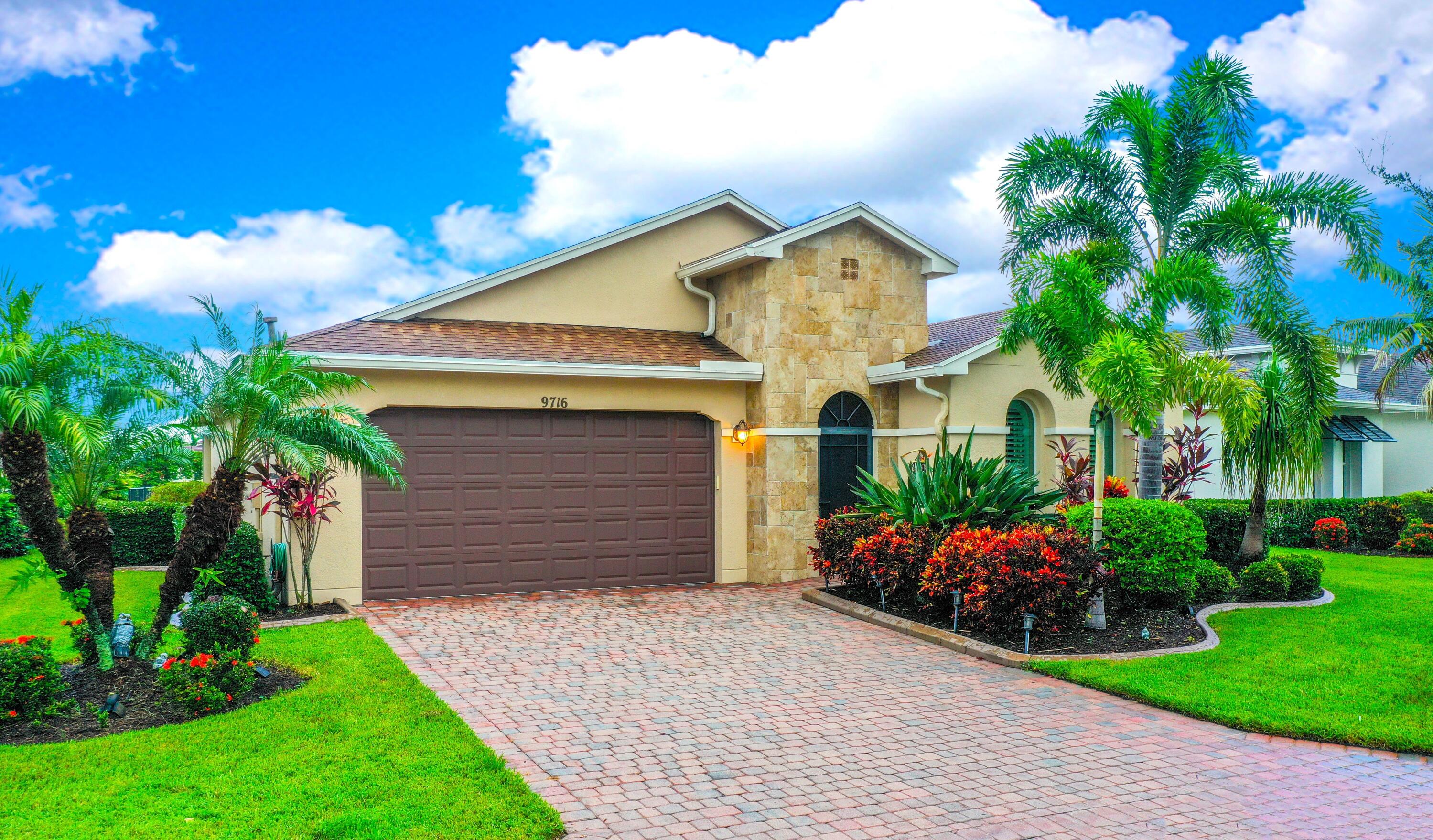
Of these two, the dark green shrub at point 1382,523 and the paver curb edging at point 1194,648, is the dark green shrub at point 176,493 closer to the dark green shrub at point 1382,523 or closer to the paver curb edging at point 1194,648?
the paver curb edging at point 1194,648

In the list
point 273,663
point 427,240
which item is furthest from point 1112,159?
point 427,240

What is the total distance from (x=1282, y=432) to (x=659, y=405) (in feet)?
27.6

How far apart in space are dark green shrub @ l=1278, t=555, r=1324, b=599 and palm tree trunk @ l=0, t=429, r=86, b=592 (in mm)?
13128

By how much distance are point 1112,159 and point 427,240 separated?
58.0 ft

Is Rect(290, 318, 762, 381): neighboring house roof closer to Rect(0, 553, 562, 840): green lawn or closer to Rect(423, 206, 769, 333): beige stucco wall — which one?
Rect(423, 206, 769, 333): beige stucco wall

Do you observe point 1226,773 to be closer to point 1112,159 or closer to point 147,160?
point 1112,159

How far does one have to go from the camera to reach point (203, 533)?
25.1ft

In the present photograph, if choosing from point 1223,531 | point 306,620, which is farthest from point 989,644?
point 306,620

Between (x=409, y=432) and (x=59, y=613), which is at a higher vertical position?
(x=409, y=432)

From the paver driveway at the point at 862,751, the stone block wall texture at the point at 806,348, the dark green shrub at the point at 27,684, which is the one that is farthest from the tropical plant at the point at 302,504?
the stone block wall texture at the point at 806,348

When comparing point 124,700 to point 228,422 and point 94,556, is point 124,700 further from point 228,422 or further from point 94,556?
point 228,422

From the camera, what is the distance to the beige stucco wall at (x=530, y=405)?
11938 mm

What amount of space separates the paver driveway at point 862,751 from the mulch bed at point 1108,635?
58 cm

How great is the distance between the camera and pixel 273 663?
8.41 meters
